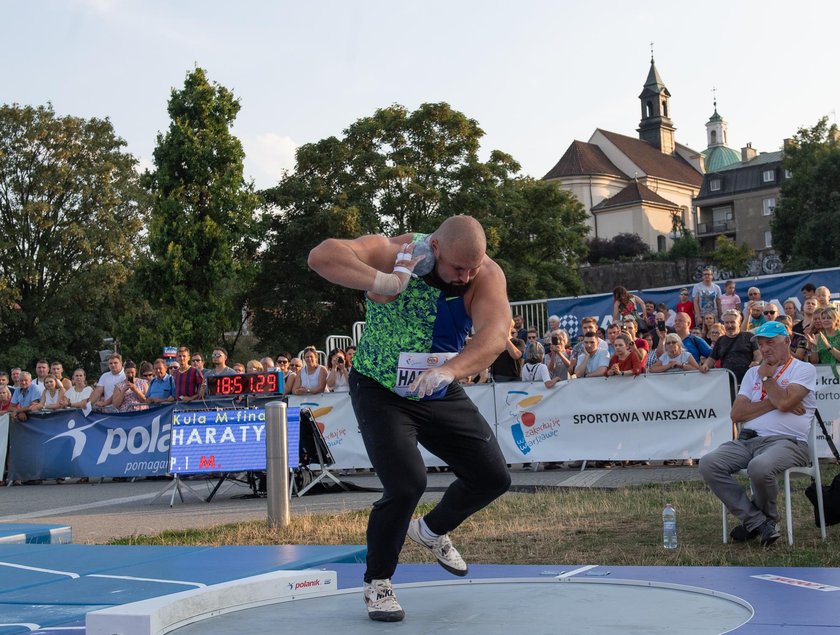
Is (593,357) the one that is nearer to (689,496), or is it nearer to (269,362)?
(689,496)

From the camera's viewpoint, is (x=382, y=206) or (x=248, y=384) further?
(x=382, y=206)

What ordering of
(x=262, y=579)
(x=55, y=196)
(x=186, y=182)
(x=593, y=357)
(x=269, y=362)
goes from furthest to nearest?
1. (x=55, y=196)
2. (x=186, y=182)
3. (x=269, y=362)
4. (x=593, y=357)
5. (x=262, y=579)

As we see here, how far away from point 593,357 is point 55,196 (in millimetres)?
40568

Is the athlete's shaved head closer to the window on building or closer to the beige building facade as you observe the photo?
the beige building facade

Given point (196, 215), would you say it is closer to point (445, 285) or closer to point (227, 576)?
point (227, 576)

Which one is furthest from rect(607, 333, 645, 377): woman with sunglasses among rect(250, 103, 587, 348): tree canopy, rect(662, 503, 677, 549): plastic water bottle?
rect(250, 103, 587, 348): tree canopy

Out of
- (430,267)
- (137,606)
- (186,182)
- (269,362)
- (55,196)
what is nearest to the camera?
(137,606)

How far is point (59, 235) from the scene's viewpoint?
159 feet

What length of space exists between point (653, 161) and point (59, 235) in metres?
83.2

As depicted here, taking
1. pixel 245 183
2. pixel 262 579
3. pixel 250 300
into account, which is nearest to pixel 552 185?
pixel 250 300

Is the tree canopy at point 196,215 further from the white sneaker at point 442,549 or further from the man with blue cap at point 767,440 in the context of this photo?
the white sneaker at point 442,549

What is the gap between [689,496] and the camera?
399 inches

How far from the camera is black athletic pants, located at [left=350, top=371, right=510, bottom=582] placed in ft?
15.7

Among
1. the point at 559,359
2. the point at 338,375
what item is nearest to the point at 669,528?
the point at 559,359
